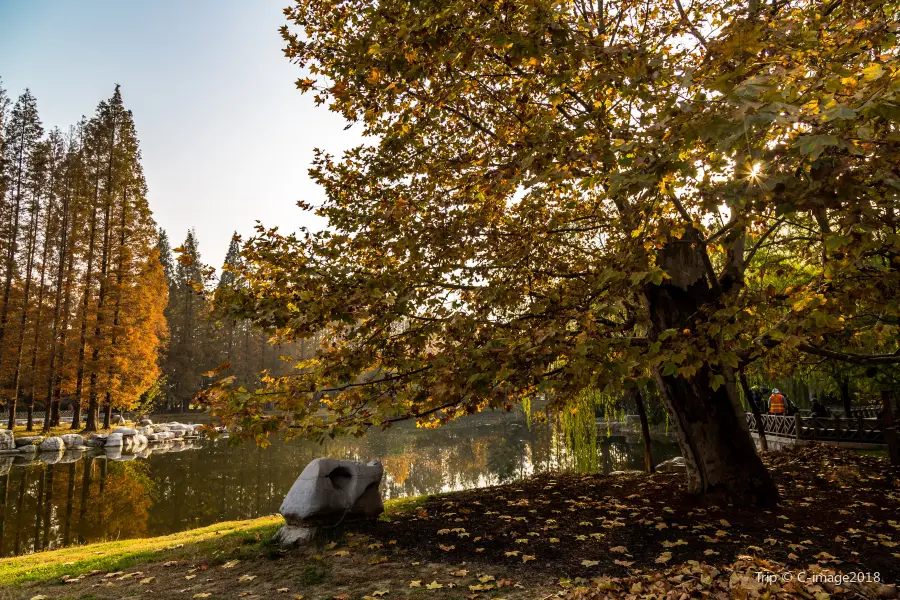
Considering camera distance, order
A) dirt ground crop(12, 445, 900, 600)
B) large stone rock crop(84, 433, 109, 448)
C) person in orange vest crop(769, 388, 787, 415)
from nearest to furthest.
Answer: dirt ground crop(12, 445, 900, 600) → person in orange vest crop(769, 388, 787, 415) → large stone rock crop(84, 433, 109, 448)

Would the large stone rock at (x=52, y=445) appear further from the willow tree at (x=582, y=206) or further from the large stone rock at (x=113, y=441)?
the willow tree at (x=582, y=206)

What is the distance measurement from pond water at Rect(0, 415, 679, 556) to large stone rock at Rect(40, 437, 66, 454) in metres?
1.48

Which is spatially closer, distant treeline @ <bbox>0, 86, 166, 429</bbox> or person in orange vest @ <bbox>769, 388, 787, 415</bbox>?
person in orange vest @ <bbox>769, 388, 787, 415</bbox>

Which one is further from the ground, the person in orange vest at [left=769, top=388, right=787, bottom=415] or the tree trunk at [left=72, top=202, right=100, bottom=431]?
the tree trunk at [left=72, top=202, right=100, bottom=431]

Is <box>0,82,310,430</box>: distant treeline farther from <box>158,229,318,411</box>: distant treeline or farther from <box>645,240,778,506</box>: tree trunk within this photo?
<box>645,240,778,506</box>: tree trunk

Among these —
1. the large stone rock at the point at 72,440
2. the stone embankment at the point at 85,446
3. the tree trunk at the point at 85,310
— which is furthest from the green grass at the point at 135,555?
the tree trunk at the point at 85,310

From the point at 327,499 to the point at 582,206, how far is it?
6.09 meters

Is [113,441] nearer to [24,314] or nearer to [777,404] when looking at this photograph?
[24,314]

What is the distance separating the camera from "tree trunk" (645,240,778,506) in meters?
7.56

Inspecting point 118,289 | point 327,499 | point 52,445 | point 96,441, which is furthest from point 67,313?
point 327,499

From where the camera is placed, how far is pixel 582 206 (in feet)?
27.3

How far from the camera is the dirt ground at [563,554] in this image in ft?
16.5

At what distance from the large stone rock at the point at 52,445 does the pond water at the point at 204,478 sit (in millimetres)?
1485

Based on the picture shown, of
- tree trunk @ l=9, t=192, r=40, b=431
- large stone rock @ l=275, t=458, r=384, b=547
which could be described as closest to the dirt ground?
large stone rock @ l=275, t=458, r=384, b=547
